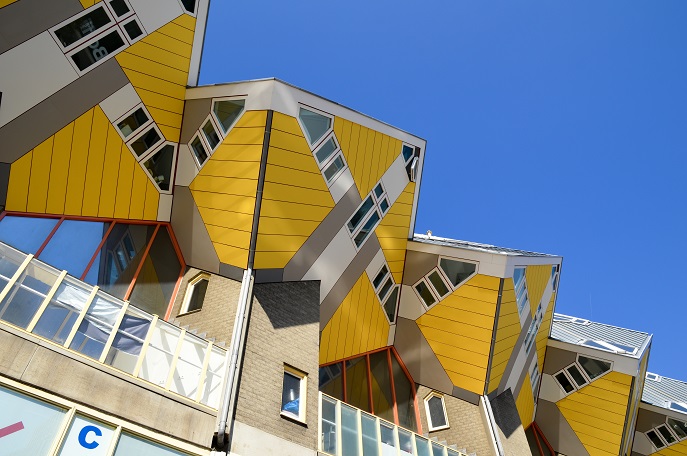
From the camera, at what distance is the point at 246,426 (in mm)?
9336

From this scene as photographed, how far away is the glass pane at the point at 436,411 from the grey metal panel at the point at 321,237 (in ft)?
25.0

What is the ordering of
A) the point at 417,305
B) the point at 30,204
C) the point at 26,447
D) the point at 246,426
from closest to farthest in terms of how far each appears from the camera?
the point at 26,447 → the point at 246,426 → the point at 30,204 → the point at 417,305

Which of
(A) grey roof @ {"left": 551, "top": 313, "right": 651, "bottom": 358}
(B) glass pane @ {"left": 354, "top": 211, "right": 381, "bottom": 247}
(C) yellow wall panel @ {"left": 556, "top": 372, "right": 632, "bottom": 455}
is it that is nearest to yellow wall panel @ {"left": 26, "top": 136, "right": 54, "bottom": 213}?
(B) glass pane @ {"left": 354, "top": 211, "right": 381, "bottom": 247}

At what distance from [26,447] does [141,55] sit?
36.4ft

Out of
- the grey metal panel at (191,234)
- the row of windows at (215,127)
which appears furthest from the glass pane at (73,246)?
the row of windows at (215,127)

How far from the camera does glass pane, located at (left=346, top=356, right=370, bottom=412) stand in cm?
1516

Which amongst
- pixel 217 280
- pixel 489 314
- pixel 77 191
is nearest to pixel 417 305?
pixel 489 314

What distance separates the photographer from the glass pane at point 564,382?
68.0 feet

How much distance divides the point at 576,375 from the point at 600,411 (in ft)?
5.59

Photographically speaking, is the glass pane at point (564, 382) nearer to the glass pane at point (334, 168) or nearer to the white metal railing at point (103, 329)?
the glass pane at point (334, 168)

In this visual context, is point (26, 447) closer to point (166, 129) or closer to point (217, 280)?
point (217, 280)

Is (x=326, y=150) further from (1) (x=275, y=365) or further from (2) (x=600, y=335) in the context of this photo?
(2) (x=600, y=335)

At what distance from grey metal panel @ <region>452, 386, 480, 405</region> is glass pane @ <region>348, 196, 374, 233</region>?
7.27 metres

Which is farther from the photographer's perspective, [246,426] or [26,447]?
[246,426]
